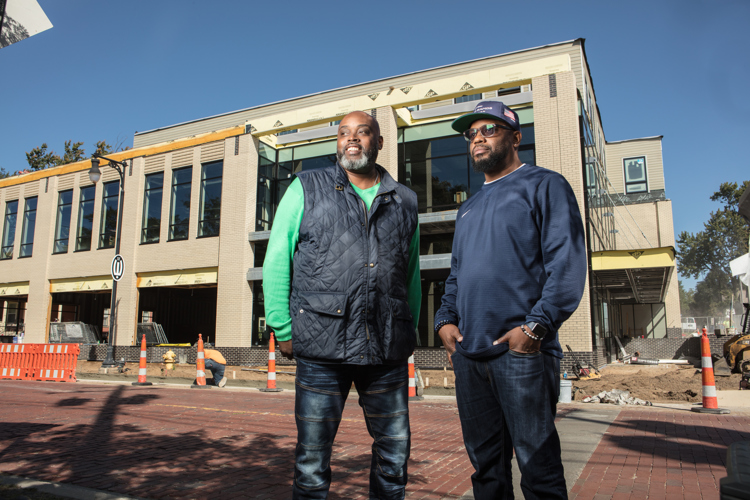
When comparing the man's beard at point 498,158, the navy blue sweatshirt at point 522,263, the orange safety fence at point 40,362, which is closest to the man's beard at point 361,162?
the man's beard at point 498,158

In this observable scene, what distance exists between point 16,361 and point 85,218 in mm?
12957

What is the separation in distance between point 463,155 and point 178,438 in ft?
53.3

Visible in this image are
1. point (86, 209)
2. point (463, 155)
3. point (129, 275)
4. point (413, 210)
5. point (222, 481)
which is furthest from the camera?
point (86, 209)

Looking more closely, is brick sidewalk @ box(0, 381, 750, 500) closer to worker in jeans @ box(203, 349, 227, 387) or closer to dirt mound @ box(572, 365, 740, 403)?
dirt mound @ box(572, 365, 740, 403)

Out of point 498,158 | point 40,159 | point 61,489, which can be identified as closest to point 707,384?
point 498,158

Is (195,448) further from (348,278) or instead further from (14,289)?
(14,289)

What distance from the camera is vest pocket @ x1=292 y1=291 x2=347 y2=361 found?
236 centimetres

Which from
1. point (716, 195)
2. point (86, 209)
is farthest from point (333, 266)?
point (716, 195)

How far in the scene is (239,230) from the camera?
70.9 feet

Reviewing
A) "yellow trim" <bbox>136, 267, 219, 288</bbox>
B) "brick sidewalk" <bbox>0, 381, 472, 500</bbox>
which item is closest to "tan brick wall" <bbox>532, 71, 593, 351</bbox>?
"brick sidewalk" <bbox>0, 381, 472, 500</bbox>

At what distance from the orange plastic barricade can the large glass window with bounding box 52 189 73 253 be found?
12545 mm

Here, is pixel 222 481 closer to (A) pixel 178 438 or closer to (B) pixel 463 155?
(A) pixel 178 438

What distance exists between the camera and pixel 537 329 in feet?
6.83

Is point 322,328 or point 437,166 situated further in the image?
point 437,166
